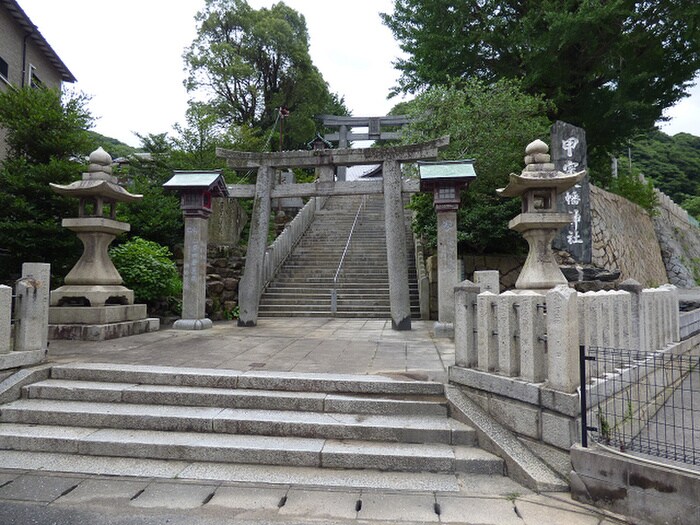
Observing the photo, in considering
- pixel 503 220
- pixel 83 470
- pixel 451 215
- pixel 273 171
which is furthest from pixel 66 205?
pixel 503 220

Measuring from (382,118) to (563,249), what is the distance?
59.3 ft

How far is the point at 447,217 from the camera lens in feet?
29.8

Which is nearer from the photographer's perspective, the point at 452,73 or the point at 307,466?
the point at 307,466

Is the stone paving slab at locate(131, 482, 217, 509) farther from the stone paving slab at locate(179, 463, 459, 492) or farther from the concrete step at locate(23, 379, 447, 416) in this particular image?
the concrete step at locate(23, 379, 447, 416)

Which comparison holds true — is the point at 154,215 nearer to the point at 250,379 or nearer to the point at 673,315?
the point at 250,379

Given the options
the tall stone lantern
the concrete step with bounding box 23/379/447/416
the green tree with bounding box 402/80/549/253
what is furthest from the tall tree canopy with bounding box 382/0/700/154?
the concrete step with bounding box 23/379/447/416

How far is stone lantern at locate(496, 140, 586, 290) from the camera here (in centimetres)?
702

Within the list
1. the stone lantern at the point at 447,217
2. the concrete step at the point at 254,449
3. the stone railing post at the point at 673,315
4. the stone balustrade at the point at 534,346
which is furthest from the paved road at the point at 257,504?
the stone lantern at the point at 447,217

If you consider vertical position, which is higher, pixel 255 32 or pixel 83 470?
pixel 255 32

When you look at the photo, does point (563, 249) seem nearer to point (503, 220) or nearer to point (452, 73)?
point (503, 220)

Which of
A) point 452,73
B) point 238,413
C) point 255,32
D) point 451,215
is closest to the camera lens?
point 238,413

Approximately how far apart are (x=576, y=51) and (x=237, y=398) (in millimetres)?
17492

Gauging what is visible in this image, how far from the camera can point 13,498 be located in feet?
10.8

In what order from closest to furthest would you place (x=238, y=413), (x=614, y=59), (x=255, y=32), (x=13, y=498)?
(x=13, y=498), (x=238, y=413), (x=614, y=59), (x=255, y=32)
